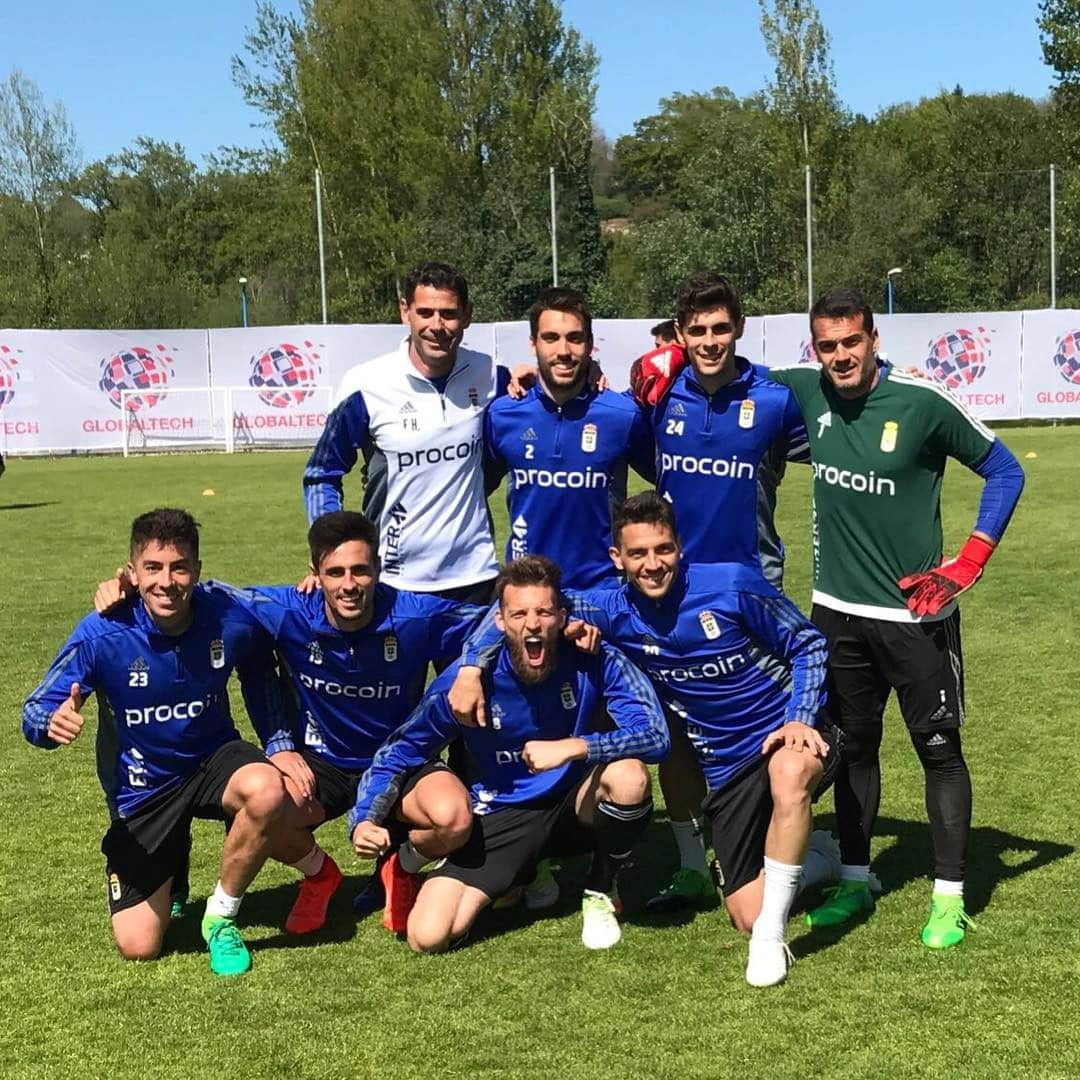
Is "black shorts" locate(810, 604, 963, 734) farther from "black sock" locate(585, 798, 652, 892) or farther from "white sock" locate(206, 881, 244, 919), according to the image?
"white sock" locate(206, 881, 244, 919)

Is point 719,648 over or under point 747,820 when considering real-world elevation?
over

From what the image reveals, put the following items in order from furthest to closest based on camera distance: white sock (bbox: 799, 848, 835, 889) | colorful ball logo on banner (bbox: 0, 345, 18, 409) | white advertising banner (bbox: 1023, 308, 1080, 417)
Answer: white advertising banner (bbox: 1023, 308, 1080, 417) < colorful ball logo on banner (bbox: 0, 345, 18, 409) < white sock (bbox: 799, 848, 835, 889)

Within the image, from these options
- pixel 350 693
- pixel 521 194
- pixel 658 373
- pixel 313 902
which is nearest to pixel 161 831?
pixel 313 902

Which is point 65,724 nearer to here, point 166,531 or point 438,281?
point 166,531

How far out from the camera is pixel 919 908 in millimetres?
4191

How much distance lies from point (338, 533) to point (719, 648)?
125cm

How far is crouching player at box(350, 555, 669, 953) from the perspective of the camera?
4004 mm

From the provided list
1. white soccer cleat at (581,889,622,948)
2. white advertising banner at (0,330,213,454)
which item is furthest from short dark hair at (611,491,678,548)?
white advertising banner at (0,330,213,454)

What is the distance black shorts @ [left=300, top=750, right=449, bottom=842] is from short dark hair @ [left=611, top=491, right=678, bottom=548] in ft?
3.31

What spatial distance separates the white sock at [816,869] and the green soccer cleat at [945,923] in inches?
16.6

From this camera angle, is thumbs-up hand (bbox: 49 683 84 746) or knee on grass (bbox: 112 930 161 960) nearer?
thumbs-up hand (bbox: 49 683 84 746)

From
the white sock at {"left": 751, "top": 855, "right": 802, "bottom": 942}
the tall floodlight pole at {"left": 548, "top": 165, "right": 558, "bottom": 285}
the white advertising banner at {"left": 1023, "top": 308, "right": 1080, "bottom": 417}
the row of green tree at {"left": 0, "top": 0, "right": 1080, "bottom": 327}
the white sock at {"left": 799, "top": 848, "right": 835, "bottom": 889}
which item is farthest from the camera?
the row of green tree at {"left": 0, "top": 0, "right": 1080, "bottom": 327}

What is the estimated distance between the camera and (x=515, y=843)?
4.18 metres

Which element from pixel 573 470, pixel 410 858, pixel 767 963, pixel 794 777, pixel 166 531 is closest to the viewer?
pixel 767 963
